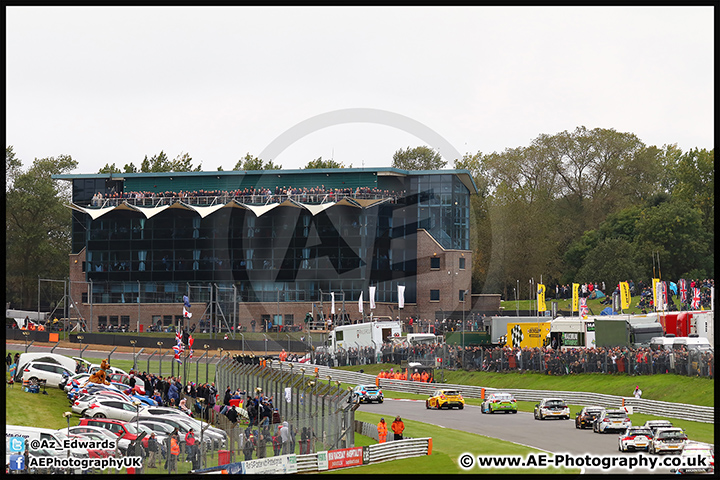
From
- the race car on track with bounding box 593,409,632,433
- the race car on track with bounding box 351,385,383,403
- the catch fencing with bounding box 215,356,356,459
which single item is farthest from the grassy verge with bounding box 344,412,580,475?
the race car on track with bounding box 351,385,383,403

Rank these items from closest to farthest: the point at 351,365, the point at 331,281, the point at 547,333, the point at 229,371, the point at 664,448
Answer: the point at 664,448 → the point at 229,371 → the point at 547,333 → the point at 351,365 → the point at 331,281

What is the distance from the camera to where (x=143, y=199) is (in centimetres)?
10144

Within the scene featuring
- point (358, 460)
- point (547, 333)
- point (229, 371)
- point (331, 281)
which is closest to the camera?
point (358, 460)

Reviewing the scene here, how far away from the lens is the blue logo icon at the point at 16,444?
2588 centimetres

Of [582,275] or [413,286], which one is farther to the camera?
[582,275]

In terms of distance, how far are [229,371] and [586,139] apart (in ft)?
289

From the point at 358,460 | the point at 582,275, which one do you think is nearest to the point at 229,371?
the point at 358,460

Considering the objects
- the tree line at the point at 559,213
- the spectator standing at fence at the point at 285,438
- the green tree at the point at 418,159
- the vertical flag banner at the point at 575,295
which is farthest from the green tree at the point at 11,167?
the spectator standing at fence at the point at 285,438

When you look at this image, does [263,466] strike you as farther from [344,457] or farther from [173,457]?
[344,457]

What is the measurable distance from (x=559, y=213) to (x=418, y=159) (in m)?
26.1

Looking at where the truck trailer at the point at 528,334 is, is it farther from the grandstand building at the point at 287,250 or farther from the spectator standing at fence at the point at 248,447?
the spectator standing at fence at the point at 248,447

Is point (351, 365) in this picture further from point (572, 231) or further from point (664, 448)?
point (572, 231)

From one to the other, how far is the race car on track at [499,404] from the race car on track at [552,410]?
3110 mm

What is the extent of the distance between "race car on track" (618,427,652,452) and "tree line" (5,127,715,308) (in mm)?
76990
